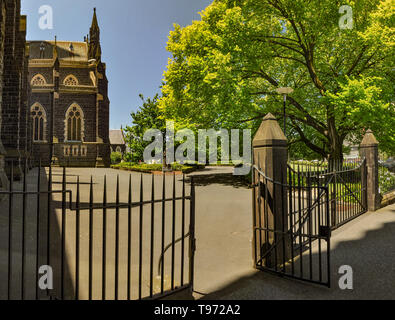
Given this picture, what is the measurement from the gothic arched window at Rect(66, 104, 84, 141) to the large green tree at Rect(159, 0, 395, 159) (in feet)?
70.2

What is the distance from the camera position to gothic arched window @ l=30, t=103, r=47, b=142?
113ft

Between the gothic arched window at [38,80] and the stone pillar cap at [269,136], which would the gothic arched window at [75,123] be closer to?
the gothic arched window at [38,80]

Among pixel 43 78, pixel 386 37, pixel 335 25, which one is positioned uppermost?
pixel 43 78

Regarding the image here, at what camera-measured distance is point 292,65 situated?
62.4 feet

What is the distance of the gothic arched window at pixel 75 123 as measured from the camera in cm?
3534

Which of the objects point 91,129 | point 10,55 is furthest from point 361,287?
point 91,129

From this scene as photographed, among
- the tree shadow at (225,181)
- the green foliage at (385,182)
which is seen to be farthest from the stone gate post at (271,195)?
the tree shadow at (225,181)

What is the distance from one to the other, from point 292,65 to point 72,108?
1156 inches

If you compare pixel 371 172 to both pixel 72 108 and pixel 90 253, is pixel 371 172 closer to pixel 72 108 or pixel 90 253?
pixel 90 253

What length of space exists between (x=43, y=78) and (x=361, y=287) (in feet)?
144

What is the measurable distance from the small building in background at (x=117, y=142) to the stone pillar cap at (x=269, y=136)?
7221 centimetres

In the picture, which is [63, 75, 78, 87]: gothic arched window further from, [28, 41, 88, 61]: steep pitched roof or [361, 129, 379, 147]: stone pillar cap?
[361, 129, 379, 147]: stone pillar cap

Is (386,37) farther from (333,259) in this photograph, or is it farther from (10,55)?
(10,55)

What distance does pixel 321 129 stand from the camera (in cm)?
1675
